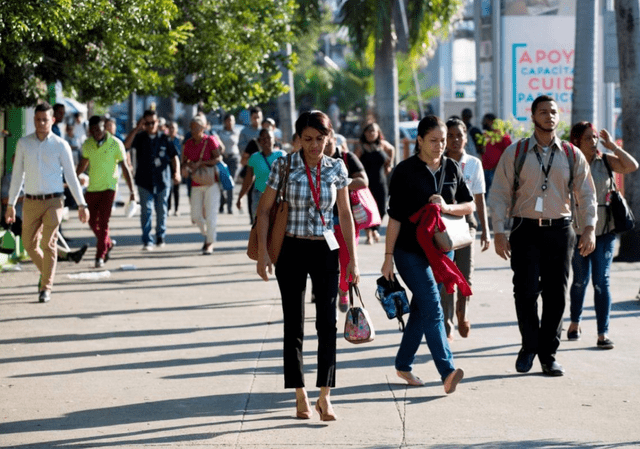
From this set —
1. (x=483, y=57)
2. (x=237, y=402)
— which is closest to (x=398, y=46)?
(x=483, y=57)

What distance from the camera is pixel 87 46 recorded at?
13.2m

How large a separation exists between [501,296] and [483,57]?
38.8 ft

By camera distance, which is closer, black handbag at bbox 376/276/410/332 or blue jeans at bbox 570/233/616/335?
black handbag at bbox 376/276/410/332

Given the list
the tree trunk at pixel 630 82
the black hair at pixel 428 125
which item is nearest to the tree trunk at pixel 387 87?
the tree trunk at pixel 630 82

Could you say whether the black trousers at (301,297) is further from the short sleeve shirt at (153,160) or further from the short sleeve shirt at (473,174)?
the short sleeve shirt at (153,160)

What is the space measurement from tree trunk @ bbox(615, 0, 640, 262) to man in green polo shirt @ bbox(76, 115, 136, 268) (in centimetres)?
602

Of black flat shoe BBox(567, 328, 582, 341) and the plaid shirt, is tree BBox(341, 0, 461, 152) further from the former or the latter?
the plaid shirt

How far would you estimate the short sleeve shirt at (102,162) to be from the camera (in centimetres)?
1425

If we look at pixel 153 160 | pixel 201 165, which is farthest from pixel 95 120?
pixel 153 160

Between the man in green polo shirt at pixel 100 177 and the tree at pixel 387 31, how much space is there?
8.57 metres

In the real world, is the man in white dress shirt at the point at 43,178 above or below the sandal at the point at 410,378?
above

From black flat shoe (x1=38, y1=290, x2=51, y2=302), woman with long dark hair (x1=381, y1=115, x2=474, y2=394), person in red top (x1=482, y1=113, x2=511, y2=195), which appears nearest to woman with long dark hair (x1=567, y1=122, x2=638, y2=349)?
woman with long dark hair (x1=381, y1=115, x2=474, y2=394)

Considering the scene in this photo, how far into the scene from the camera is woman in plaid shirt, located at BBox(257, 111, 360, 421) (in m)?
6.84

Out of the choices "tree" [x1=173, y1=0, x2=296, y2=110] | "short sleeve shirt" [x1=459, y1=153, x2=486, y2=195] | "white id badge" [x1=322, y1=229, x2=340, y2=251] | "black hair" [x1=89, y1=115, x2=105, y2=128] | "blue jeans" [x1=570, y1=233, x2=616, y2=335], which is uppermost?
"tree" [x1=173, y1=0, x2=296, y2=110]
